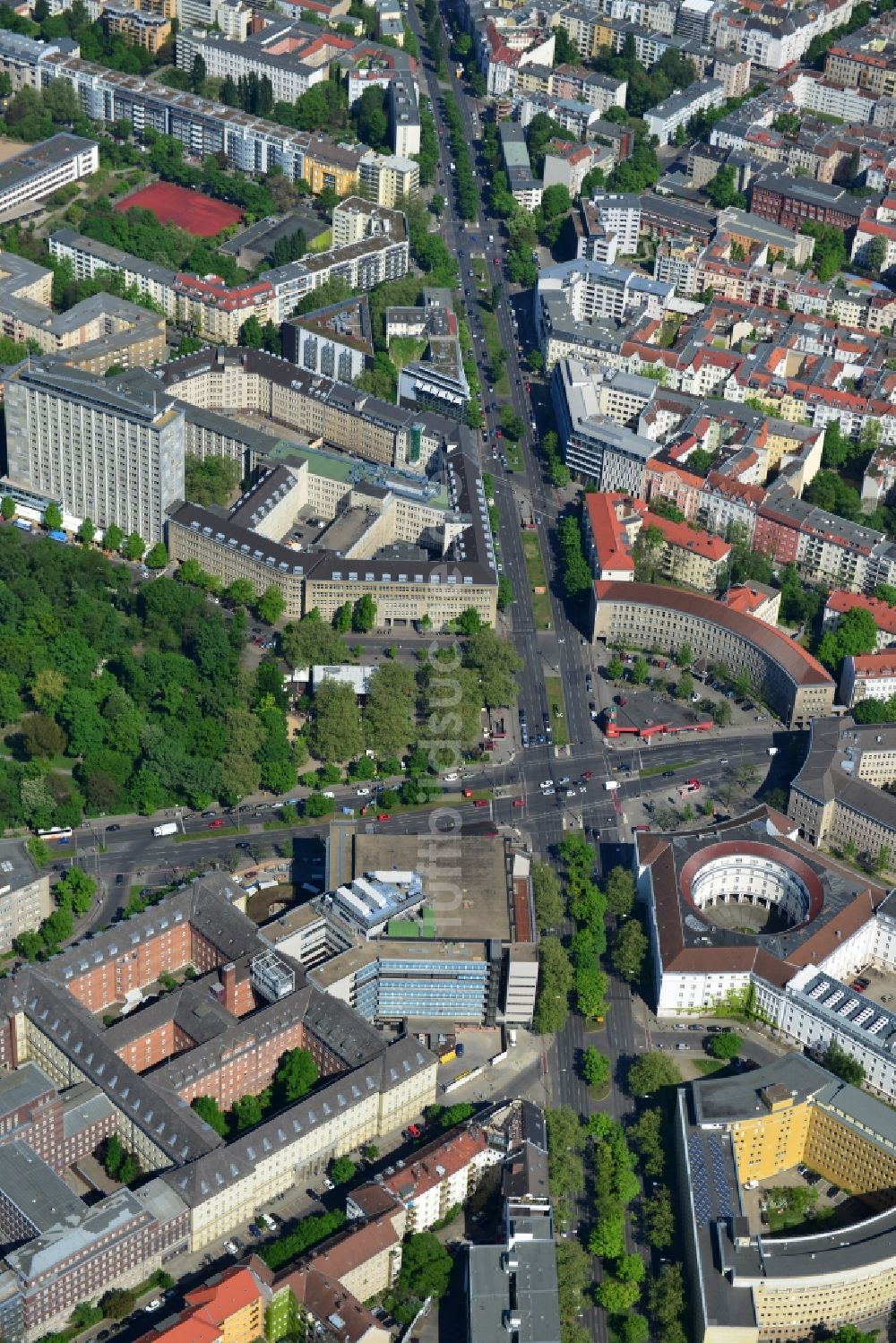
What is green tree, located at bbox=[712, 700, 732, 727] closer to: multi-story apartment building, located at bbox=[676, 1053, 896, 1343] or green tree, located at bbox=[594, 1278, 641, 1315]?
multi-story apartment building, located at bbox=[676, 1053, 896, 1343]

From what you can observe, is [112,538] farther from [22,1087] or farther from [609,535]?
[22,1087]

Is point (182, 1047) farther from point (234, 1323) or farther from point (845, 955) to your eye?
point (845, 955)

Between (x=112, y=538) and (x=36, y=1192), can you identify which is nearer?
(x=36, y=1192)

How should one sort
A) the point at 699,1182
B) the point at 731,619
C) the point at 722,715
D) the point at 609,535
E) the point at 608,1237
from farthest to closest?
1. the point at 609,535
2. the point at 731,619
3. the point at 722,715
4. the point at 699,1182
5. the point at 608,1237

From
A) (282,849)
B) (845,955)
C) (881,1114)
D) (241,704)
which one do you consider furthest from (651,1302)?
(241,704)

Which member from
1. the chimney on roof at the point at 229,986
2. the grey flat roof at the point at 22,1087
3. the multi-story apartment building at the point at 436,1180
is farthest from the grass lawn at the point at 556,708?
the grey flat roof at the point at 22,1087

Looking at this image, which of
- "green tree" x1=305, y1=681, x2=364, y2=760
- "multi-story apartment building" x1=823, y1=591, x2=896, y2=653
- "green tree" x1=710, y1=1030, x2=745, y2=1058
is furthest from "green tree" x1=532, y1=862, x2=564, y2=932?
"multi-story apartment building" x1=823, y1=591, x2=896, y2=653

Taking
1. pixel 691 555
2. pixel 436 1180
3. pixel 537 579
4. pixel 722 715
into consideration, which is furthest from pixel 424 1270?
pixel 691 555
